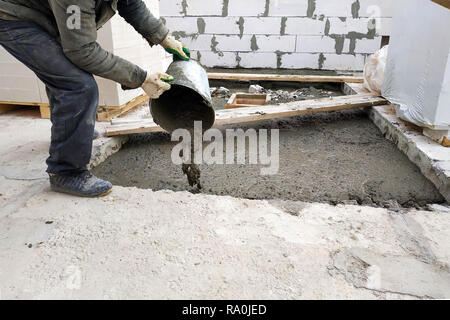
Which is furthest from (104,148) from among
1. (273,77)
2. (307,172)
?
(273,77)

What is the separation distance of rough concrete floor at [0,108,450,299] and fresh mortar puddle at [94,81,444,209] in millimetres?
287

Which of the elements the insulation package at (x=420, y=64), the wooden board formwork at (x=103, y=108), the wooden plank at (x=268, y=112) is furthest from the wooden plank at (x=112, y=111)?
the insulation package at (x=420, y=64)

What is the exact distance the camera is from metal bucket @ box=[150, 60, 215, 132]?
1846 millimetres

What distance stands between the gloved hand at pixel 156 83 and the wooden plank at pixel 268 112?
39.5 inches

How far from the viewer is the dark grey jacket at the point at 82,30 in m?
1.46

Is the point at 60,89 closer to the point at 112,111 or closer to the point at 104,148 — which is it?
the point at 104,148

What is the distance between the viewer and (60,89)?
5.66 feet

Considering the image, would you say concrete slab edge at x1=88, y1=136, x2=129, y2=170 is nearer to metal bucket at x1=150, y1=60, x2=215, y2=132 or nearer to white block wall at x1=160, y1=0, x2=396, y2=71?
metal bucket at x1=150, y1=60, x2=215, y2=132

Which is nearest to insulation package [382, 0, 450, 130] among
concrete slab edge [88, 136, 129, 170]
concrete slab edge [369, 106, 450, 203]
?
concrete slab edge [369, 106, 450, 203]

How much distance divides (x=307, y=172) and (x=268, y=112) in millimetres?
810

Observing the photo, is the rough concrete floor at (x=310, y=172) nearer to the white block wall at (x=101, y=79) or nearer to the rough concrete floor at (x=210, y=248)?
the rough concrete floor at (x=210, y=248)

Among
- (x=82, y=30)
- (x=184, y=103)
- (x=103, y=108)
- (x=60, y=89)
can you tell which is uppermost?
(x=82, y=30)

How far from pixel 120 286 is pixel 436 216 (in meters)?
1.55

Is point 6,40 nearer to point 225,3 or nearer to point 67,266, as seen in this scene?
point 67,266
